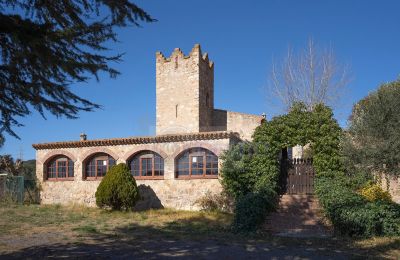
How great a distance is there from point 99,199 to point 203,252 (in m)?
9.22

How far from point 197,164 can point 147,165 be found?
2559 millimetres

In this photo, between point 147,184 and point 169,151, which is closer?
point 169,151

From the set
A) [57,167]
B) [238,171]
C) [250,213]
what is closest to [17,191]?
[57,167]

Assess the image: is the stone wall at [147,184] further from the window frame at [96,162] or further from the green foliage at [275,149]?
the green foliage at [275,149]

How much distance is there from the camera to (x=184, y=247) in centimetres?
952

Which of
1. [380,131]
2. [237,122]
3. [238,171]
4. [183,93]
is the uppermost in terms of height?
[183,93]

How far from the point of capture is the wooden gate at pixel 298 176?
1639 centimetres

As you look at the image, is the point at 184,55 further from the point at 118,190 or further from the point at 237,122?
the point at 118,190

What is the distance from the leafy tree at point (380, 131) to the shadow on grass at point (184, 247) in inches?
78.7

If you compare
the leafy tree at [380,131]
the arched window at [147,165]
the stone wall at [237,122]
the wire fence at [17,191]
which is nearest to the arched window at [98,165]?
the arched window at [147,165]

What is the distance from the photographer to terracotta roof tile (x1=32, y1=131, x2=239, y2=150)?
1671 cm

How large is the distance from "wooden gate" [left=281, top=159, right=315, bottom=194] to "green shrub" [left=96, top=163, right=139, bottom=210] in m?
6.23

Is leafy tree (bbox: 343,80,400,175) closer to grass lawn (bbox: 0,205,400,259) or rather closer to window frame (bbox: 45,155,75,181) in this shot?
grass lawn (bbox: 0,205,400,259)

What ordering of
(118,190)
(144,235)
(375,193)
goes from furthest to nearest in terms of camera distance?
(118,190) → (375,193) → (144,235)
